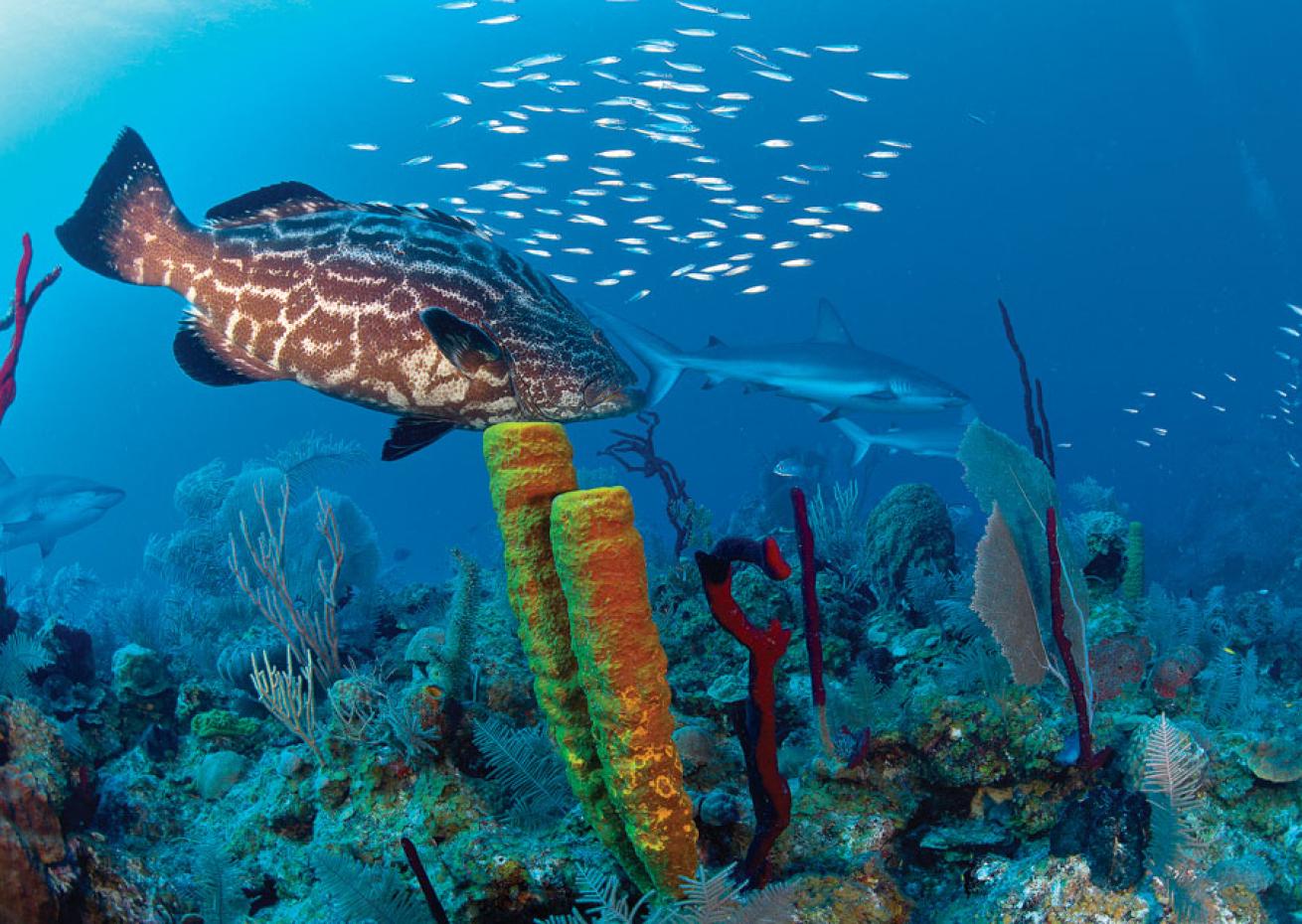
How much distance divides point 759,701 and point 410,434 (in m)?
1.67

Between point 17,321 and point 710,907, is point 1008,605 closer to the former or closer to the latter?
point 710,907

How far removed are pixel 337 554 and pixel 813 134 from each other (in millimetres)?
80991

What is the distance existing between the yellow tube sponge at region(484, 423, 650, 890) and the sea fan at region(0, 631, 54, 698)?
372cm

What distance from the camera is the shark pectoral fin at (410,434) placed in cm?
289

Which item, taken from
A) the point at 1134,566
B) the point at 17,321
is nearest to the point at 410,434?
the point at 17,321

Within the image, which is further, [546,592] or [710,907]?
[546,592]

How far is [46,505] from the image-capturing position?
49.2ft

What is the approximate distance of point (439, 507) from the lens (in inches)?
3713

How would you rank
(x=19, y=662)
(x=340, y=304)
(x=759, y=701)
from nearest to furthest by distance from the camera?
(x=759, y=701) → (x=340, y=304) → (x=19, y=662)

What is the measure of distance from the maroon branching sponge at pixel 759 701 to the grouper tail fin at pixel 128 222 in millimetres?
2402

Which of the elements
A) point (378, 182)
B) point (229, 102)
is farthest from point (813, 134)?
point (229, 102)

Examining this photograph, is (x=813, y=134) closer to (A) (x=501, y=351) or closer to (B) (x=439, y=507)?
(B) (x=439, y=507)

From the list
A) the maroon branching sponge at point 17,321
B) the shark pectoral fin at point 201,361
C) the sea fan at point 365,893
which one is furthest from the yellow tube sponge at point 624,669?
the maroon branching sponge at point 17,321

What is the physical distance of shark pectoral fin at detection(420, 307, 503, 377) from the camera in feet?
8.56
